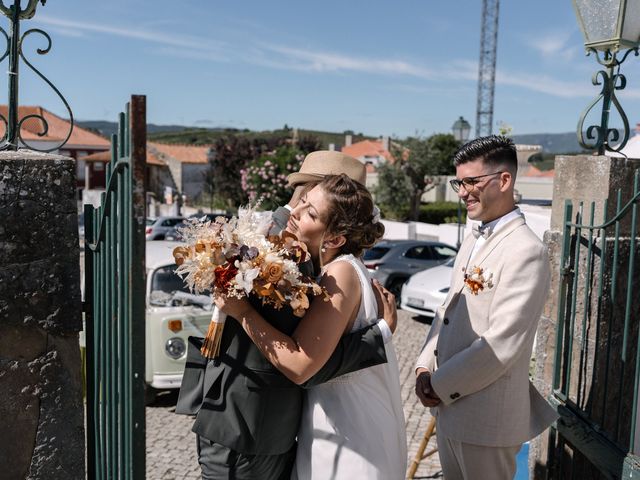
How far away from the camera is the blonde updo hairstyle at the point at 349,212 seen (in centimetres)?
243

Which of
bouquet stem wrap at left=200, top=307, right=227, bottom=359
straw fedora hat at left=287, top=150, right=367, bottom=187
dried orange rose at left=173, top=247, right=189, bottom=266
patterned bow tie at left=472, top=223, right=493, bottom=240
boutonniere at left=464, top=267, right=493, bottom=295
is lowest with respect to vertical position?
bouquet stem wrap at left=200, top=307, right=227, bottom=359

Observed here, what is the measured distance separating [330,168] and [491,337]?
3.49 ft

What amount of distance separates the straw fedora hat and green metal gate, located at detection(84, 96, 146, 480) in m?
0.91

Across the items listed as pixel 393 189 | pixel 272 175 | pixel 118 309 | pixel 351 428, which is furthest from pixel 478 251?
pixel 393 189

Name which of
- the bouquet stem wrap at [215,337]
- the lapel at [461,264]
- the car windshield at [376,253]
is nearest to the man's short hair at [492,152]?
the lapel at [461,264]

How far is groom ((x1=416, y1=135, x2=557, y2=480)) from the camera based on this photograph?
2693 mm

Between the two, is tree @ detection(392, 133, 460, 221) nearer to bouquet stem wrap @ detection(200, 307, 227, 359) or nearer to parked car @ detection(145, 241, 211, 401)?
parked car @ detection(145, 241, 211, 401)

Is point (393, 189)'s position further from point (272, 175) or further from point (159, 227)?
point (159, 227)

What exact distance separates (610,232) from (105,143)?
60.7 meters

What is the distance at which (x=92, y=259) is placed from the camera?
2.79 m

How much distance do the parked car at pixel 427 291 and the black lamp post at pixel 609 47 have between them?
7479mm

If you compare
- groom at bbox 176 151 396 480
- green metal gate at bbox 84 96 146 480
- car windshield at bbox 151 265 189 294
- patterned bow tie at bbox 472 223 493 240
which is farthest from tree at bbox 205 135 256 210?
groom at bbox 176 151 396 480

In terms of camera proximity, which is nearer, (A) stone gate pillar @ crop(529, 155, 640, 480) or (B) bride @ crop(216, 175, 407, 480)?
(B) bride @ crop(216, 175, 407, 480)

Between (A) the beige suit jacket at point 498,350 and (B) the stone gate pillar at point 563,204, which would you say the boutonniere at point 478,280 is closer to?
(A) the beige suit jacket at point 498,350
